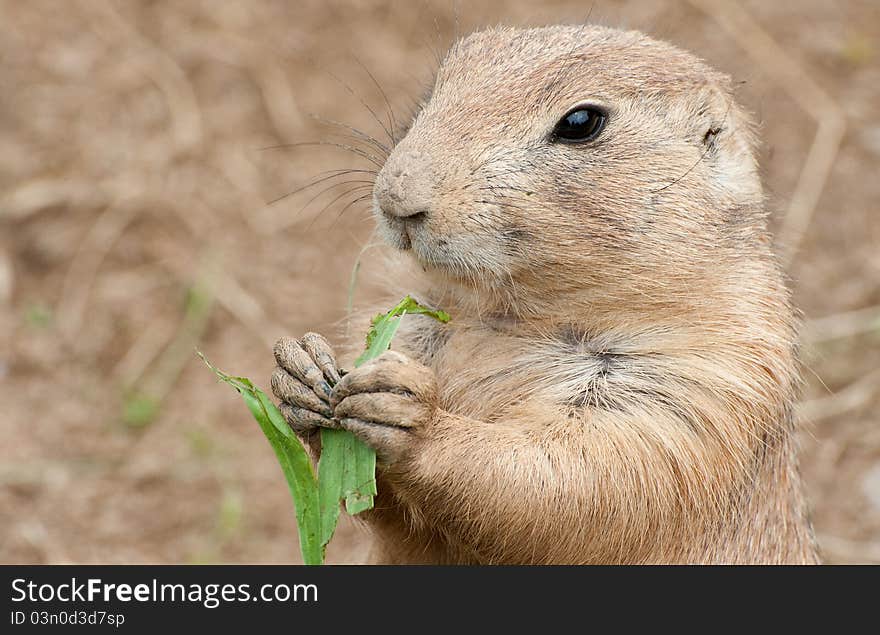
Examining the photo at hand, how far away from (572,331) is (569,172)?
0.51 metres

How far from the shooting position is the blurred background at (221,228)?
611cm

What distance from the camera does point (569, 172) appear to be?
3.54 meters

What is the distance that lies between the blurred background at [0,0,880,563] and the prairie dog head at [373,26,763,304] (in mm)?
1868

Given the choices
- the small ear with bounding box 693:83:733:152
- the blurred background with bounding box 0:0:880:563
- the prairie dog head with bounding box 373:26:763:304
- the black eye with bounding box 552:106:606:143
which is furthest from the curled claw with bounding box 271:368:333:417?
the blurred background with bounding box 0:0:880:563

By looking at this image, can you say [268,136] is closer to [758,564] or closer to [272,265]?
[272,265]

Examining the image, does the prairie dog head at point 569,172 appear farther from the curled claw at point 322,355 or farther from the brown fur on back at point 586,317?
the curled claw at point 322,355

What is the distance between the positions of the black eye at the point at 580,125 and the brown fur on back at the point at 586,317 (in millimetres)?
34

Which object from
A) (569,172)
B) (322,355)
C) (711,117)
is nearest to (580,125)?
(569,172)

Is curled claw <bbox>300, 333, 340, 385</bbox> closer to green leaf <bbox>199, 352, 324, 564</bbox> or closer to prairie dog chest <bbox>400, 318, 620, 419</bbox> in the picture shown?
green leaf <bbox>199, 352, 324, 564</bbox>

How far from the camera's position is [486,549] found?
139 inches

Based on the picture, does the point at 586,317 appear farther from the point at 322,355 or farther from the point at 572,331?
the point at 322,355

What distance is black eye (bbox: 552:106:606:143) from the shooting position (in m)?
3.60
